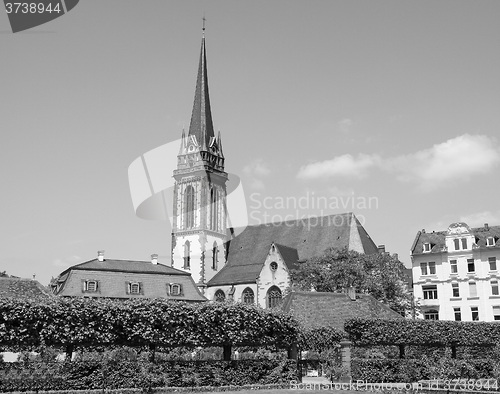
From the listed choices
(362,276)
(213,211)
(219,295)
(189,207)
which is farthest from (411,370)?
(189,207)

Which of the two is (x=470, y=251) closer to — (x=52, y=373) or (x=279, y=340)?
(x=279, y=340)

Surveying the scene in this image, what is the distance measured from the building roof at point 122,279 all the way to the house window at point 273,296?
13.2 metres

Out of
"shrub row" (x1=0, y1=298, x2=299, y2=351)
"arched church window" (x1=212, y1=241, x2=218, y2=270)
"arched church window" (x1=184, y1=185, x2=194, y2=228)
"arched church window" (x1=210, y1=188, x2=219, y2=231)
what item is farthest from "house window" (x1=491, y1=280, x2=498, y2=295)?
"arched church window" (x1=184, y1=185, x2=194, y2=228)

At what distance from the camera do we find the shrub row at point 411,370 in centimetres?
3216

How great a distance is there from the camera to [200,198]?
9619 centimetres

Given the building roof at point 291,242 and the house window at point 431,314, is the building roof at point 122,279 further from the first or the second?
the house window at point 431,314

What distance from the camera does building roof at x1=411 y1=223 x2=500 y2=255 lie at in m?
70.1

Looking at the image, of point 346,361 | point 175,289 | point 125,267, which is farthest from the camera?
point 175,289

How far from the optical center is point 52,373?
26.5 meters

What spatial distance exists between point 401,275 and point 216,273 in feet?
111

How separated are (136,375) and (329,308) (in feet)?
62.9

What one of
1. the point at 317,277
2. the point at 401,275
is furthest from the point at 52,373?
the point at 401,275

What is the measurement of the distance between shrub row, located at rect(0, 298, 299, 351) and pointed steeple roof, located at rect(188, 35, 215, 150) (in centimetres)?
7222

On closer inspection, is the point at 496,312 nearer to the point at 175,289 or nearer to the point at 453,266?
the point at 453,266
